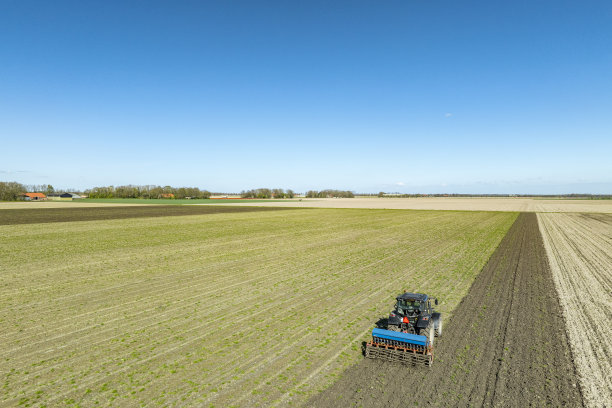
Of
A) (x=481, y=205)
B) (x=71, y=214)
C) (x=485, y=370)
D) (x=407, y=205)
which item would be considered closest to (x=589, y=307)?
(x=485, y=370)

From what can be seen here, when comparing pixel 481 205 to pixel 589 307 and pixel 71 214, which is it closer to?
pixel 589 307

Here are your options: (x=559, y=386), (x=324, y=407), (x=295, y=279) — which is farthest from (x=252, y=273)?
(x=559, y=386)

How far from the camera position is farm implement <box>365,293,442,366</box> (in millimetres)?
7184

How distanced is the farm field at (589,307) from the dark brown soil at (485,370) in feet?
0.95

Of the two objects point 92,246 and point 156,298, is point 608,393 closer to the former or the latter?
point 156,298

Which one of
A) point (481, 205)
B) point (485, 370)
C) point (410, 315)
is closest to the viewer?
point (485, 370)

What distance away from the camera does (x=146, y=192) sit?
157m

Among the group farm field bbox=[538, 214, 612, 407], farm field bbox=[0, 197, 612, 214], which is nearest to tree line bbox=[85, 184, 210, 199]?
farm field bbox=[0, 197, 612, 214]

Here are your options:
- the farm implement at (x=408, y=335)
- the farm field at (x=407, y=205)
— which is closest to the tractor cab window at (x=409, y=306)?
the farm implement at (x=408, y=335)

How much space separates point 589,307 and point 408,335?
887cm

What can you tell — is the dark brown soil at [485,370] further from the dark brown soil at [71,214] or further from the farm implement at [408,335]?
the dark brown soil at [71,214]

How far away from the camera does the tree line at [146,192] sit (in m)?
158

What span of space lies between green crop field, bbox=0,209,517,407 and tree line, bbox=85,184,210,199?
14936 centimetres

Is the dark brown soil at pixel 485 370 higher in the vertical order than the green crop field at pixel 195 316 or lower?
lower
